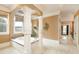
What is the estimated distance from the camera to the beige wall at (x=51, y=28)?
200cm

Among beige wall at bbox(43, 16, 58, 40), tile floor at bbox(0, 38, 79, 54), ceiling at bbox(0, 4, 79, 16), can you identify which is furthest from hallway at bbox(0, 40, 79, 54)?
ceiling at bbox(0, 4, 79, 16)

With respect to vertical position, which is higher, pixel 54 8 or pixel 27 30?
pixel 54 8

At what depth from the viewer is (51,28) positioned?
203 cm

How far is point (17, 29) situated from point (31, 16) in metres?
0.37

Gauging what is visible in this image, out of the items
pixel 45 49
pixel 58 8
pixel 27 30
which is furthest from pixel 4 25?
pixel 58 8

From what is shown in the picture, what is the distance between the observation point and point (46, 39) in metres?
2.01

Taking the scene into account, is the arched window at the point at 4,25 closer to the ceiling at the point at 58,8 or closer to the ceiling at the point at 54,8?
the ceiling at the point at 54,8

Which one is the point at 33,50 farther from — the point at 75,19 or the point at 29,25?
the point at 75,19

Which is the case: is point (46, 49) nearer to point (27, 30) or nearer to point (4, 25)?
point (27, 30)

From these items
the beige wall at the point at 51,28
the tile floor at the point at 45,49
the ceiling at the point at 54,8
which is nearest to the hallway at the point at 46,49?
the tile floor at the point at 45,49

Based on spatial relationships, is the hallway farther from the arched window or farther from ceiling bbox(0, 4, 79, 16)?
ceiling bbox(0, 4, 79, 16)

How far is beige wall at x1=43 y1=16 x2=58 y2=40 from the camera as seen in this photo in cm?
200

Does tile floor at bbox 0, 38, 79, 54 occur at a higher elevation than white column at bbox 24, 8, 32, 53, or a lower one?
lower
